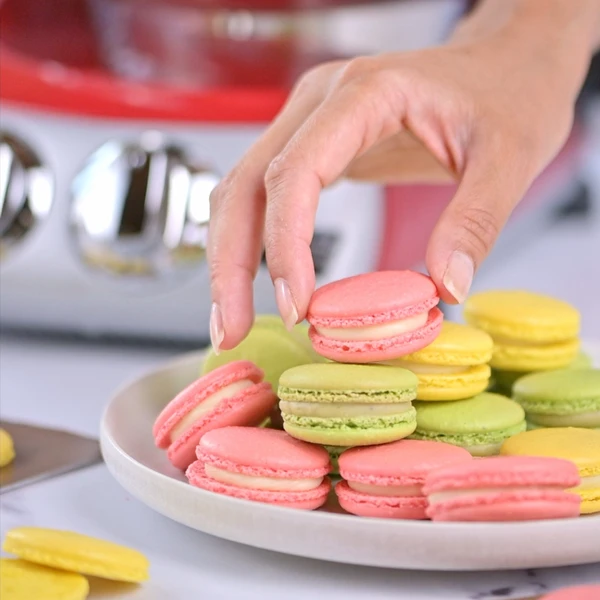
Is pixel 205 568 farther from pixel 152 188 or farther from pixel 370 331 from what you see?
pixel 152 188

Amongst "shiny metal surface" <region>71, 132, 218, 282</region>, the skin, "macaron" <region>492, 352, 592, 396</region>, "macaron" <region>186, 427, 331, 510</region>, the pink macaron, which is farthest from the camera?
"shiny metal surface" <region>71, 132, 218, 282</region>

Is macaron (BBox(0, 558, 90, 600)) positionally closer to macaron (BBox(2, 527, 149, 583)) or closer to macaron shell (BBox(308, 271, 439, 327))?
macaron (BBox(2, 527, 149, 583))

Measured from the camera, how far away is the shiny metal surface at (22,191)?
126 cm

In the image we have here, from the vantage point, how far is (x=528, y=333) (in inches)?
34.4

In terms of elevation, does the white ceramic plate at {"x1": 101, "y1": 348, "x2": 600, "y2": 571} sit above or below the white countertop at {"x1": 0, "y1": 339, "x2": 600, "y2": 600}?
above

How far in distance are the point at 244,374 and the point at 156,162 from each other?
507mm

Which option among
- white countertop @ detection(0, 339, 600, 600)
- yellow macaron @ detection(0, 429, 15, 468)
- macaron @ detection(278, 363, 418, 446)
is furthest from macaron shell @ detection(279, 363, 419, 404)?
yellow macaron @ detection(0, 429, 15, 468)

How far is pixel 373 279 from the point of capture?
76cm

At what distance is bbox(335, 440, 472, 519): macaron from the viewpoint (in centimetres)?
67

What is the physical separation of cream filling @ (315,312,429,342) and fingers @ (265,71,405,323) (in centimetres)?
4

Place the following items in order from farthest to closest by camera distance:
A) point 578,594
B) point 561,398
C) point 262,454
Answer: point 561,398
point 262,454
point 578,594

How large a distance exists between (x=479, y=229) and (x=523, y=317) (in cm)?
10

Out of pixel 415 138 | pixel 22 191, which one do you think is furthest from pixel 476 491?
pixel 22 191

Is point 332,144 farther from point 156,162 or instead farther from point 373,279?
point 156,162
